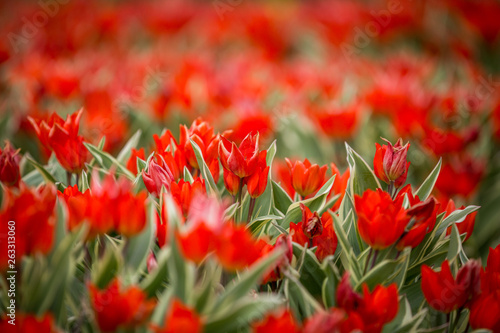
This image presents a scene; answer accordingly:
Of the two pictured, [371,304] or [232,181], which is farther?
[232,181]

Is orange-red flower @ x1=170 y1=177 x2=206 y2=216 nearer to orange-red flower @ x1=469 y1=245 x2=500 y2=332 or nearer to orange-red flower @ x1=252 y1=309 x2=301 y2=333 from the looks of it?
orange-red flower @ x1=252 y1=309 x2=301 y2=333

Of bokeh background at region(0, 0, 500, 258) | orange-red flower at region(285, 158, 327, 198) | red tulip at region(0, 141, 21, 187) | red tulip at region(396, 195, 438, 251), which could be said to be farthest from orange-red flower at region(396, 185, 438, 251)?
red tulip at region(0, 141, 21, 187)

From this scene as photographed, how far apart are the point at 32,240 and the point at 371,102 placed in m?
1.88

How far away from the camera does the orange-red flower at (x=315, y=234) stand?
1053 mm

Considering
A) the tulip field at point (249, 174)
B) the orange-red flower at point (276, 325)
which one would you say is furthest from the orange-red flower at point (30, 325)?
the orange-red flower at point (276, 325)

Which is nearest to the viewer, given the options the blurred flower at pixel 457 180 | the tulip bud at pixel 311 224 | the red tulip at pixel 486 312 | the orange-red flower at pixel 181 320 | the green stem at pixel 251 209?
the orange-red flower at pixel 181 320

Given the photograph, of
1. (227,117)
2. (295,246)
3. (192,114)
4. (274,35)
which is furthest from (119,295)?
(274,35)

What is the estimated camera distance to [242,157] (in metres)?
1.09

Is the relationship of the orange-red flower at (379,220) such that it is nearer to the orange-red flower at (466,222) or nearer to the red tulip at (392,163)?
the red tulip at (392,163)

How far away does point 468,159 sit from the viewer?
73.8 inches

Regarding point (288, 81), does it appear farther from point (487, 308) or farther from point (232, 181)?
point (487, 308)

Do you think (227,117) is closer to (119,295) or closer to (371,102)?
(371,102)

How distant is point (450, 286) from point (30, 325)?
30.7 inches

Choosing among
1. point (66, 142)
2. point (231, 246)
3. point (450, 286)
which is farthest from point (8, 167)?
point (450, 286)
